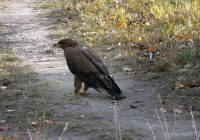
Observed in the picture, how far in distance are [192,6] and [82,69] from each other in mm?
6229


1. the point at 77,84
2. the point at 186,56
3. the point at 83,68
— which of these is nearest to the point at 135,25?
the point at 186,56

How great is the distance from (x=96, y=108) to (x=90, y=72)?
0.68m

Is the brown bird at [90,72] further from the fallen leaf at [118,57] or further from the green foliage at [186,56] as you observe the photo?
the fallen leaf at [118,57]

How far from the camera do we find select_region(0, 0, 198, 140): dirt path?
245 inches

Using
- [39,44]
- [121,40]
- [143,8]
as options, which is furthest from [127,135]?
[143,8]

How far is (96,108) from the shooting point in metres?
7.41

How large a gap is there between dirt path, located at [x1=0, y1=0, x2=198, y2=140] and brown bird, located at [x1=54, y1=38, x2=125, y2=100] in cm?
22

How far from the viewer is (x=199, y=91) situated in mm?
7977

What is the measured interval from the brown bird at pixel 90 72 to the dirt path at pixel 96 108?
0.22 metres

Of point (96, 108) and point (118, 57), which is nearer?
point (96, 108)

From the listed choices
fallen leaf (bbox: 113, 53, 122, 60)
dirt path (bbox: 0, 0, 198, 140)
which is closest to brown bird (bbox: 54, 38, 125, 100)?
dirt path (bbox: 0, 0, 198, 140)

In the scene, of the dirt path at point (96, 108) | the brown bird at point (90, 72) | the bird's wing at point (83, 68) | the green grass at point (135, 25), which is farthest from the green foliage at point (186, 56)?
the bird's wing at point (83, 68)

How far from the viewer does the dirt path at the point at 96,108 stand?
6227mm

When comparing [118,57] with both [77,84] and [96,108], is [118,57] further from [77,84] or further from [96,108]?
[96,108]
